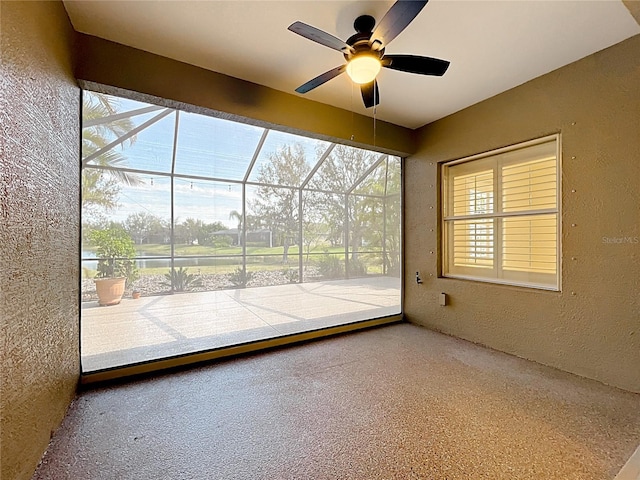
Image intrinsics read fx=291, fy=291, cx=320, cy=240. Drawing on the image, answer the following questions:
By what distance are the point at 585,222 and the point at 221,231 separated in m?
4.36

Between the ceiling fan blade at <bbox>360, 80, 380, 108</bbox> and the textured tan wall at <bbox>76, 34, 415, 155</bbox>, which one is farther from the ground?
the textured tan wall at <bbox>76, 34, 415, 155</bbox>

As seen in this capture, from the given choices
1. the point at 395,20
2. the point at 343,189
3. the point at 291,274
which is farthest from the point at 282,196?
the point at 395,20

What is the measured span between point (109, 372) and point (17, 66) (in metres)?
2.04

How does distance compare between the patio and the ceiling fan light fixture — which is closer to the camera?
the ceiling fan light fixture

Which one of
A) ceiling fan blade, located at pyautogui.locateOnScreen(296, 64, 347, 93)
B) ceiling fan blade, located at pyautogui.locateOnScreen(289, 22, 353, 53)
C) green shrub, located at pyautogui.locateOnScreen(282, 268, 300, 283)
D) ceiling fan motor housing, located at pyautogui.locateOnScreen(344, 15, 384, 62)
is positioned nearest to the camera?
ceiling fan blade, located at pyautogui.locateOnScreen(289, 22, 353, 53)

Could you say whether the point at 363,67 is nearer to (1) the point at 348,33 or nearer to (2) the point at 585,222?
(1) the point at 348,33

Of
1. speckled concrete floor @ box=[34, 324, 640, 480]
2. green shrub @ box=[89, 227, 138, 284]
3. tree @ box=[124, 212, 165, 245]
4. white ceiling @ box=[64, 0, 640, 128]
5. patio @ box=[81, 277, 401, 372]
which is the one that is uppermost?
white ceiling @ box=[64, 0, 640, 128]

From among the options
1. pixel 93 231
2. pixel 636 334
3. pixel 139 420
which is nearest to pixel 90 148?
pixel 93 231

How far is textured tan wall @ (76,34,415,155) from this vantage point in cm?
202

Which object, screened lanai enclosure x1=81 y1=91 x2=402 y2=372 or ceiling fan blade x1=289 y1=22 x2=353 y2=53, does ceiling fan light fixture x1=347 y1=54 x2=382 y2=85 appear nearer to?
ceiling fan blade x1=289 y1=22 x2=353 y2=53

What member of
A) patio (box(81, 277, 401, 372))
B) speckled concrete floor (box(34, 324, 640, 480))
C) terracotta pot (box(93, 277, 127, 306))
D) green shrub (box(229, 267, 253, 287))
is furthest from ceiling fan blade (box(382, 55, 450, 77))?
terracotta pot (box(93, 277, 127, 306))

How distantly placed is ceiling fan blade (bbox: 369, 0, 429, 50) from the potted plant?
3778mm

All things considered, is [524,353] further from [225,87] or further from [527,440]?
[225,87]

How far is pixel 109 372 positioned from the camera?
7.27 ft
